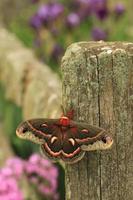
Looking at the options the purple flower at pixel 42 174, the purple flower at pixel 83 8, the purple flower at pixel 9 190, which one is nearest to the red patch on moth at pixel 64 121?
the purple flower at pixel 9 190

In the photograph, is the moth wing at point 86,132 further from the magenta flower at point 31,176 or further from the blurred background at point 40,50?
the magenta flower at point 31,176

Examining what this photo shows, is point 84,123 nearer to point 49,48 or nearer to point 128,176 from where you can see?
point 128,176

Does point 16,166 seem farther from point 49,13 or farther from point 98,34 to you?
point 49,13

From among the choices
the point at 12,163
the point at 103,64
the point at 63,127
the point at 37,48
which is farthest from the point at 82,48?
the point at 37,48

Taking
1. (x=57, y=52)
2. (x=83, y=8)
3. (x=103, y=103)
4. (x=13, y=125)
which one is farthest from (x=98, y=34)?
(x=103, y=103)

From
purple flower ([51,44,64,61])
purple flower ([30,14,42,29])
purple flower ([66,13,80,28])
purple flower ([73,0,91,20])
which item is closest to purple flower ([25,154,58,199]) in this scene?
purple flower ([51,44,64,61])
